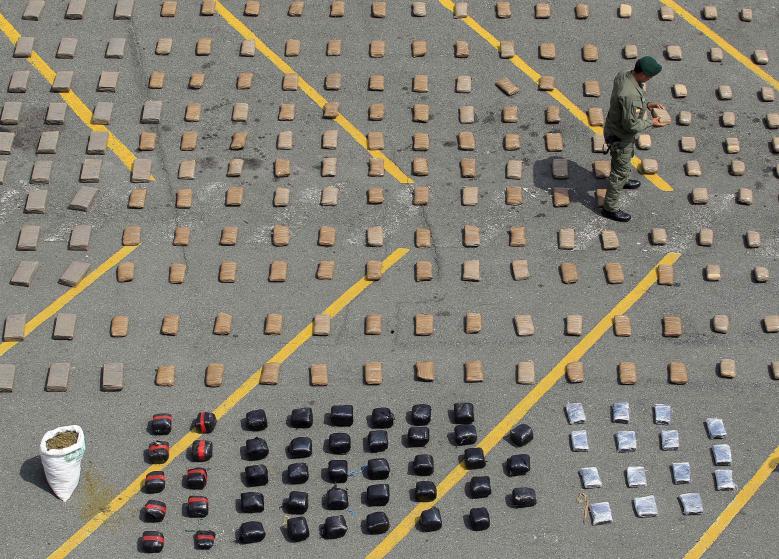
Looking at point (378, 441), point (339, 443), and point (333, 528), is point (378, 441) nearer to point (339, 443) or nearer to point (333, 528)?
point (339, 443)

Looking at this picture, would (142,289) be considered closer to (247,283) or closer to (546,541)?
(247,283)

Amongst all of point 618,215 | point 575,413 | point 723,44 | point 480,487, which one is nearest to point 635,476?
point 575,413

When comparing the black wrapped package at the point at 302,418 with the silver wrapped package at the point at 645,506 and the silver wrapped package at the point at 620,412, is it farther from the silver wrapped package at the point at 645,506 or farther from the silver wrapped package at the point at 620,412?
the silver wrapped package at the point at 645,506

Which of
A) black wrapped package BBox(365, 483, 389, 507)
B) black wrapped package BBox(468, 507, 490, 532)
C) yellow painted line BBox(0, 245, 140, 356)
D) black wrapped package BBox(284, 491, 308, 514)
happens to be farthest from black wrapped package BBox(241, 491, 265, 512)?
yellow painted line BBox(0, 245, 140, 356)

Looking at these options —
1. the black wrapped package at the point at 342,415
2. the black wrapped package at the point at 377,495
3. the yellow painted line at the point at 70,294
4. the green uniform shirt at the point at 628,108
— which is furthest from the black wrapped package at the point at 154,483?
the green uniform shirt at the point at 628,108

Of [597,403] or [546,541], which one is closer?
[546,541]

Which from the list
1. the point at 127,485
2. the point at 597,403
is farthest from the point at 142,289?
the point at 597,403
